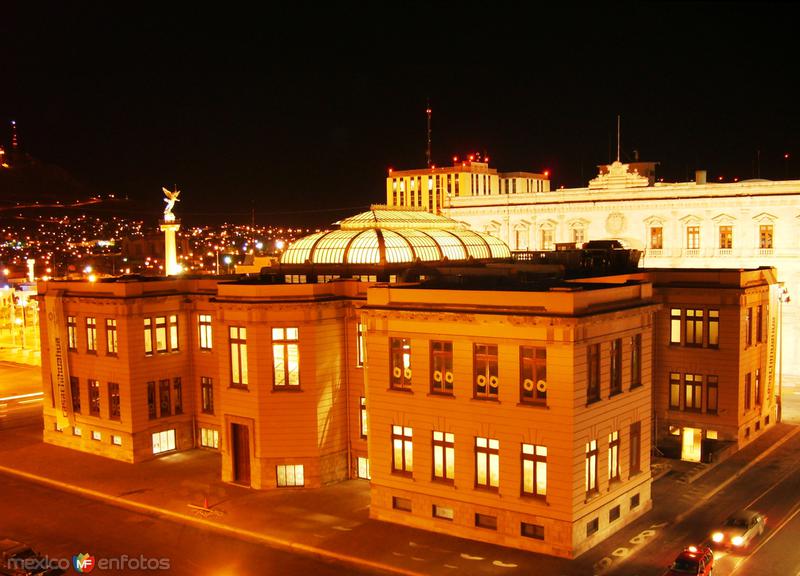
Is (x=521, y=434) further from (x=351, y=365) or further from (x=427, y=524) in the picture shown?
(x=351, y=365)

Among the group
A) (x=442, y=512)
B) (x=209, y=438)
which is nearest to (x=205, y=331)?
(x=209, y=438)

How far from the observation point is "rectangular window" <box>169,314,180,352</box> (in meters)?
47.5

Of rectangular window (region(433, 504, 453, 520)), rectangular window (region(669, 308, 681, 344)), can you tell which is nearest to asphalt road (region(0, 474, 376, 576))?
rectangular window (region(433, 504, 453, 520))

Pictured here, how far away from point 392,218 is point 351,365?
14780 mm

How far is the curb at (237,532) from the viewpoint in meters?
29.9

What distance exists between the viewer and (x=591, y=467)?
30.9 meters

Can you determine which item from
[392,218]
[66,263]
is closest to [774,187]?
[392,218]

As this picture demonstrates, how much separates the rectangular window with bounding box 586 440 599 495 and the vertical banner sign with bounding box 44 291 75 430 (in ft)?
109

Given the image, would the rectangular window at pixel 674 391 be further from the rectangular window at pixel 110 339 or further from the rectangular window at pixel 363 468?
the rectangular window at pixel 110 339

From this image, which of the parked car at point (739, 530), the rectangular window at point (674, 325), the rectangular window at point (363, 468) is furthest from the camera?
the rectangular window at point (674, 325)

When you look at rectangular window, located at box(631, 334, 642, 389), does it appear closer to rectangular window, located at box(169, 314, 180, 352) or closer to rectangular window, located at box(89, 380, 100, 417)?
rectangular window, located at box(169, 314, 180, 352)

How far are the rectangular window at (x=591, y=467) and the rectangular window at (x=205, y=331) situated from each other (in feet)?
83.4

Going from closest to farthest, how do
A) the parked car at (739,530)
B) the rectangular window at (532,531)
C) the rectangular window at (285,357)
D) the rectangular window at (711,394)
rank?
the parked car at (739,530) → the rectangular window at (532,531) → the rectangular window at (285,357) → the rectangular window at (711,394)

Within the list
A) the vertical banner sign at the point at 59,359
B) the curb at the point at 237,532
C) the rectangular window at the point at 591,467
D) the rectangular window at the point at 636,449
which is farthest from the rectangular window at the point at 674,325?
the vertical banner sign at the point at 59,359
